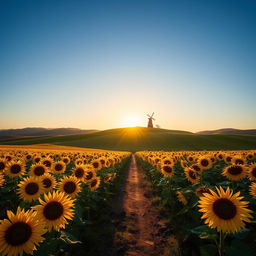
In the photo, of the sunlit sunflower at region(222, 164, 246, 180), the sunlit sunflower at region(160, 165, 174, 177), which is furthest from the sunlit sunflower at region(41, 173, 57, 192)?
the sunlit sunflower at region(222, 164, 246, 180)

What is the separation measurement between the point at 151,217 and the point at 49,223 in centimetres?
554

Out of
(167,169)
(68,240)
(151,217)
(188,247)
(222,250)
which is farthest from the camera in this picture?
(167,169)

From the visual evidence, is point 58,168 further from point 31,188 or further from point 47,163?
point 31,188

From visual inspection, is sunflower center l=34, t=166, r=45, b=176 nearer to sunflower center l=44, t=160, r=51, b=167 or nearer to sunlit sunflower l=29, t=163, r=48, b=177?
sunlit sunflower l=29, t=163, r=48, b=177

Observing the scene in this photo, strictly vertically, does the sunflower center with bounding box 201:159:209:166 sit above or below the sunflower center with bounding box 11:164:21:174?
above

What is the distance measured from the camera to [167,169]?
332 inches

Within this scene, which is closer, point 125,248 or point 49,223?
point 49,223

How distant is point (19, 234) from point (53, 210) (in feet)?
2.88

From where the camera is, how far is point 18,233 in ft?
8.92

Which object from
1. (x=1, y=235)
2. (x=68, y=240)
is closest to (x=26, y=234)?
(x=1, y=235)

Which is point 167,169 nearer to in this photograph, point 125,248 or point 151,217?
point 151,217

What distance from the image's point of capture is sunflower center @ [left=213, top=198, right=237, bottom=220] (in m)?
3.04

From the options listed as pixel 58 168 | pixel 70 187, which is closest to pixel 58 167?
pixel 58 168

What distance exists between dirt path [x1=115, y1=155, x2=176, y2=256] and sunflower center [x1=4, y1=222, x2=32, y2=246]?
11.7 feet
